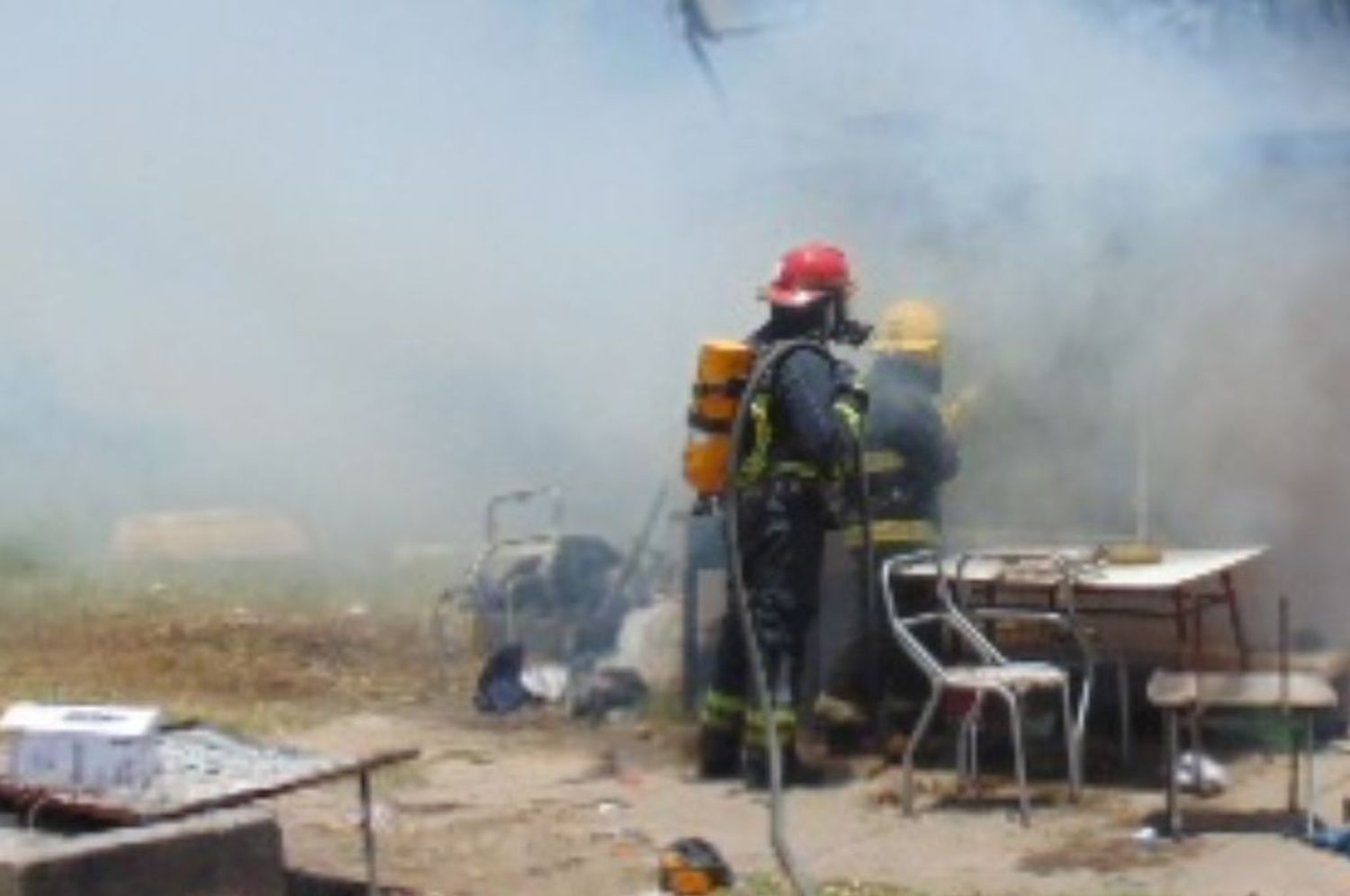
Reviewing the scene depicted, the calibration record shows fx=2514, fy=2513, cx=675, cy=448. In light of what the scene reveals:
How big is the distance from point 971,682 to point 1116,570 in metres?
0.81

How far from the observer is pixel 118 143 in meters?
15.3

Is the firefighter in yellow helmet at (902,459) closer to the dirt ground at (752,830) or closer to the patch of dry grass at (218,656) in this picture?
the dirt ground at (752,830)

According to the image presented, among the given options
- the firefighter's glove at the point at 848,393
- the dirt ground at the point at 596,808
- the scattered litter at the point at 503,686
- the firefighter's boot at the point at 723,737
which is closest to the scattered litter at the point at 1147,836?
A: the dirt ground at the point at 596,808

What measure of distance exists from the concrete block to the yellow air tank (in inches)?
107

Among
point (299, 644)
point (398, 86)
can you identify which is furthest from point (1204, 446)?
point (398, 86)

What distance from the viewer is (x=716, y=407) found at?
8445 millimetres

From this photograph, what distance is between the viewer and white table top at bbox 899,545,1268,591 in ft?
26.5

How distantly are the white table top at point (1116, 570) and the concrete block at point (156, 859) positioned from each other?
10.3 feet

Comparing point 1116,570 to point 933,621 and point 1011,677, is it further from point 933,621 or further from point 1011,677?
point 1011,677

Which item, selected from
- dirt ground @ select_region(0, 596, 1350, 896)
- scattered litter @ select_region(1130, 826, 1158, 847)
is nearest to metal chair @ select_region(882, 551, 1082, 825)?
dirt ground @ select_region(0, 596, 1350, 896)

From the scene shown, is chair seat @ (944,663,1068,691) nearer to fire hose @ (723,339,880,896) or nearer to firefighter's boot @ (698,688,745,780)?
fire hose @ (723,339,880,896)

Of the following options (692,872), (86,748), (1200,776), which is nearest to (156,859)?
(86,748)

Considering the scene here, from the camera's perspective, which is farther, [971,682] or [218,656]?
[218,656]

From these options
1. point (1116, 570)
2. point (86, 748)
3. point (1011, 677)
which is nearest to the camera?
point (86, 748)
